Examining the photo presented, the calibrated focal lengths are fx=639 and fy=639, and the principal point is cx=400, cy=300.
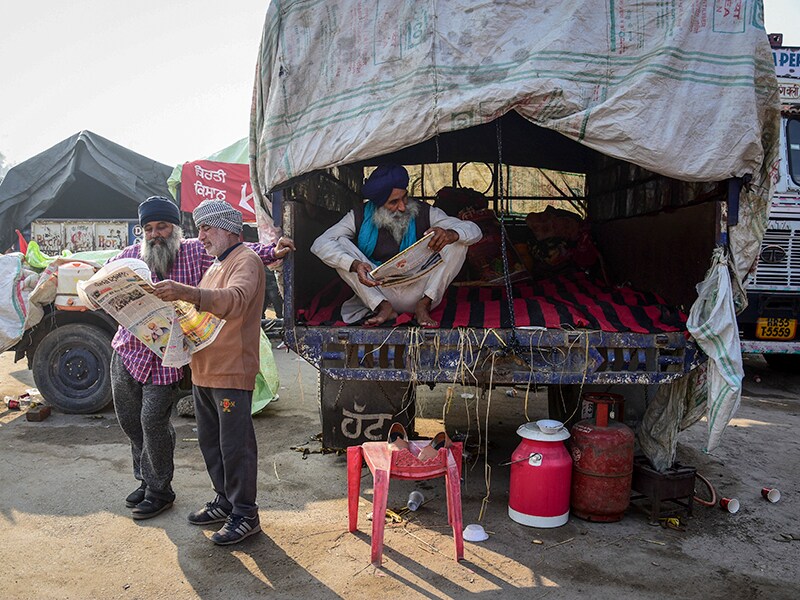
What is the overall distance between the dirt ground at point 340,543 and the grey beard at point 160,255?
56.3 inches

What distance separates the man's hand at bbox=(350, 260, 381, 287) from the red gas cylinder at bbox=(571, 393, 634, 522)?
1505 millimetres

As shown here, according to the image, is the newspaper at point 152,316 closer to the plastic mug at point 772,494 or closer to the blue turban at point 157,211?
the blue turban at point 157,211

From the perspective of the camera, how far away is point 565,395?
5.16 metres

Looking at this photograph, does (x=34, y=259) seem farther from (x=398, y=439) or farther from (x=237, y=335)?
(x=398, y=439)

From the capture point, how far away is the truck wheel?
26.8ft

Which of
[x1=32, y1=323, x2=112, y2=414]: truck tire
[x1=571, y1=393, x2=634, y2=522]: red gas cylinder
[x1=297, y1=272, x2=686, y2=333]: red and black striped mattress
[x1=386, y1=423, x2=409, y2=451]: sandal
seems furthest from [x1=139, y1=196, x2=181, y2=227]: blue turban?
[x1=32, y1=323, x2=112, y2=414]: truck tire

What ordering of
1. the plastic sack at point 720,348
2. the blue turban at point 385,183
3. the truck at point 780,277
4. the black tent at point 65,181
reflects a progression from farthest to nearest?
the black tent at point 65,181, the truck at point 780,277, the blue turban at point 385,183, the plastic sack at point 720,348

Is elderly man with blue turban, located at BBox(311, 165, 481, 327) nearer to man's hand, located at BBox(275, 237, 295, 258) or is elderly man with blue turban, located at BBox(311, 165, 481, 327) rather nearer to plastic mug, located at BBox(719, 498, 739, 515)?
man's hand, located at BBox(275, 237, 295, 258)

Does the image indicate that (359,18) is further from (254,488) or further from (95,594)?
(95,594)

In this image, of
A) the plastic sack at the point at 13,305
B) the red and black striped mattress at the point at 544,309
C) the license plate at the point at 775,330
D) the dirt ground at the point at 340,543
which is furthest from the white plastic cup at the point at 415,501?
the license plate at the point at 775,330

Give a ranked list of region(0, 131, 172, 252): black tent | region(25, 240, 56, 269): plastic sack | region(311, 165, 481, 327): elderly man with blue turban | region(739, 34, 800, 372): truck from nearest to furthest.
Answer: region(311, 165, 481, 327): elderly man with blue turban → region(25, 240, 56, 269): plastic sack → region(739, 34, 800, 372): truck → region(0, 131, 172, 252): black tent

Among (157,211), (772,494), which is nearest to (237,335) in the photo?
(157,211)

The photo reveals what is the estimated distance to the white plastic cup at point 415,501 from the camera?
12.5 ft

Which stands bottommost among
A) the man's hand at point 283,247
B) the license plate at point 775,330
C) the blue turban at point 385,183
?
the license plate at point 775,330
